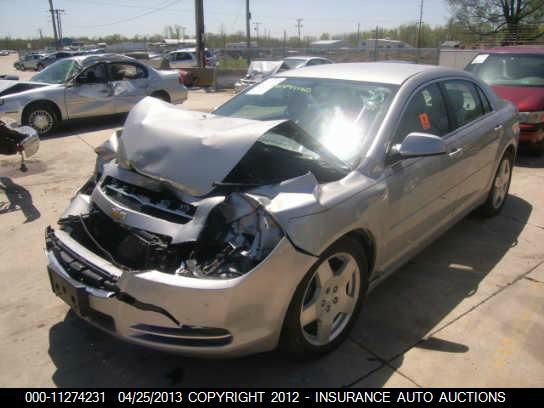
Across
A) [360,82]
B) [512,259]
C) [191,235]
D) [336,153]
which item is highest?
[360,82]

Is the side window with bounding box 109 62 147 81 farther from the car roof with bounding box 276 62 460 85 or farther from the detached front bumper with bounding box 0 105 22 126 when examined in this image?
the car roof with bounding box 276 62 460 85

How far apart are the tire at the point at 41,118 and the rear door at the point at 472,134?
823cm

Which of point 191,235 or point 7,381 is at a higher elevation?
point 191,235

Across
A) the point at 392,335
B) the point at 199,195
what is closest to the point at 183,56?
the point at 199,195

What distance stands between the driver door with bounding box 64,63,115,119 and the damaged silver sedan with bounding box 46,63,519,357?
7151 mm

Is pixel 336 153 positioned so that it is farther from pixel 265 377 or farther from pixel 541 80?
pixel 541 80

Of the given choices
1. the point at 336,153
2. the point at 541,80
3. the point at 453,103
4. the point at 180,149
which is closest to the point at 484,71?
the point at 541,80

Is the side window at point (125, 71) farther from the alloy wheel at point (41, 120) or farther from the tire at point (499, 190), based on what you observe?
the tire at point (499, 190)

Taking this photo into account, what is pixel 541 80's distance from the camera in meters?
8.24

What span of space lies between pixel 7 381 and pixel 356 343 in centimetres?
201

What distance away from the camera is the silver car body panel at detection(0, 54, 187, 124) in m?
9.15

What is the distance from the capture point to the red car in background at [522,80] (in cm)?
761

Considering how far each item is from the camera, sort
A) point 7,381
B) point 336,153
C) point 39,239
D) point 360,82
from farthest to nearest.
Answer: point 39,239 → point 360,82 → point 336,153 → point 7,381

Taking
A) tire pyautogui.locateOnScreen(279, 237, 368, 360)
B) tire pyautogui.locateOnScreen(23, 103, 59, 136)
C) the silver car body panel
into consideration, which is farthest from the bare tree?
tire pyautogui.locateOnScreen(279, 237, 368, 360)
